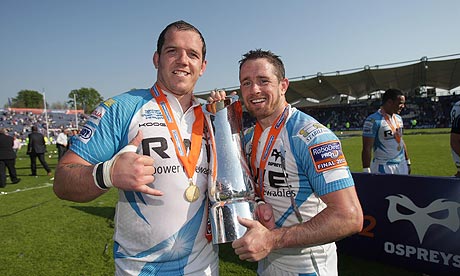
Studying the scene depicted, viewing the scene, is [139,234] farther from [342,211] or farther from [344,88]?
[344,88]

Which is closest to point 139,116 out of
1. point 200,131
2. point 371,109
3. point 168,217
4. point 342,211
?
point 200,131

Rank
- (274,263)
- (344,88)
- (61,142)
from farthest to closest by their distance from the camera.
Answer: (344,88) → (61,142) → (274,263)

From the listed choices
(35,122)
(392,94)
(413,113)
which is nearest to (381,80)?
(413,113)

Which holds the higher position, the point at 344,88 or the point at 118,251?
the point at 344,88

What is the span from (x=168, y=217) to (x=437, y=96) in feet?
160

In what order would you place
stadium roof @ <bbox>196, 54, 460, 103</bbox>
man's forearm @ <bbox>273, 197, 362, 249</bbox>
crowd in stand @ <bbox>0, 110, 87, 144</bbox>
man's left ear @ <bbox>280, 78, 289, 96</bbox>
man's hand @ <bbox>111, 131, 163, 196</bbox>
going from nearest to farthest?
man's hand @ <bbox>111, 131, 163, 196</bbox> < man's forearm @ <bbox>273, 197, 362, 249</bbox> < man's left ear @ <bbox>280, 78, 289, 96</bbox> < stadium roof @ <bbox>196, 54, 460, 103</bbox> < crowd in stand @ <bbox>0, 110, 87, 144</bbox>

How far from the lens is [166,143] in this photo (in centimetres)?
181

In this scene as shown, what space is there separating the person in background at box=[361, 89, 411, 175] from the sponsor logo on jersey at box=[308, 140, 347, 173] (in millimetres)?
4548

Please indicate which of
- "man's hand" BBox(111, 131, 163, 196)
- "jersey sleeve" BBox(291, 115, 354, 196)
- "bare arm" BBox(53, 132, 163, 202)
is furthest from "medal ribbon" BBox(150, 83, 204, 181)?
"jersey sleeve" BBox(291, 115, 354, 196)

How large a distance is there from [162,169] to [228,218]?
0.51 metres

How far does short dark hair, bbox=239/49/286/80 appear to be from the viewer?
2236mm

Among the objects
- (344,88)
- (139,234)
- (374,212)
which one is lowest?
(374,212)

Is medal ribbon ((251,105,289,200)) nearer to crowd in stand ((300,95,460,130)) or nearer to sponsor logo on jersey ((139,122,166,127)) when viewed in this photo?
sponsor logo on jersey ((139,122,166,127))

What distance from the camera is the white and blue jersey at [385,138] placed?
5754mm
